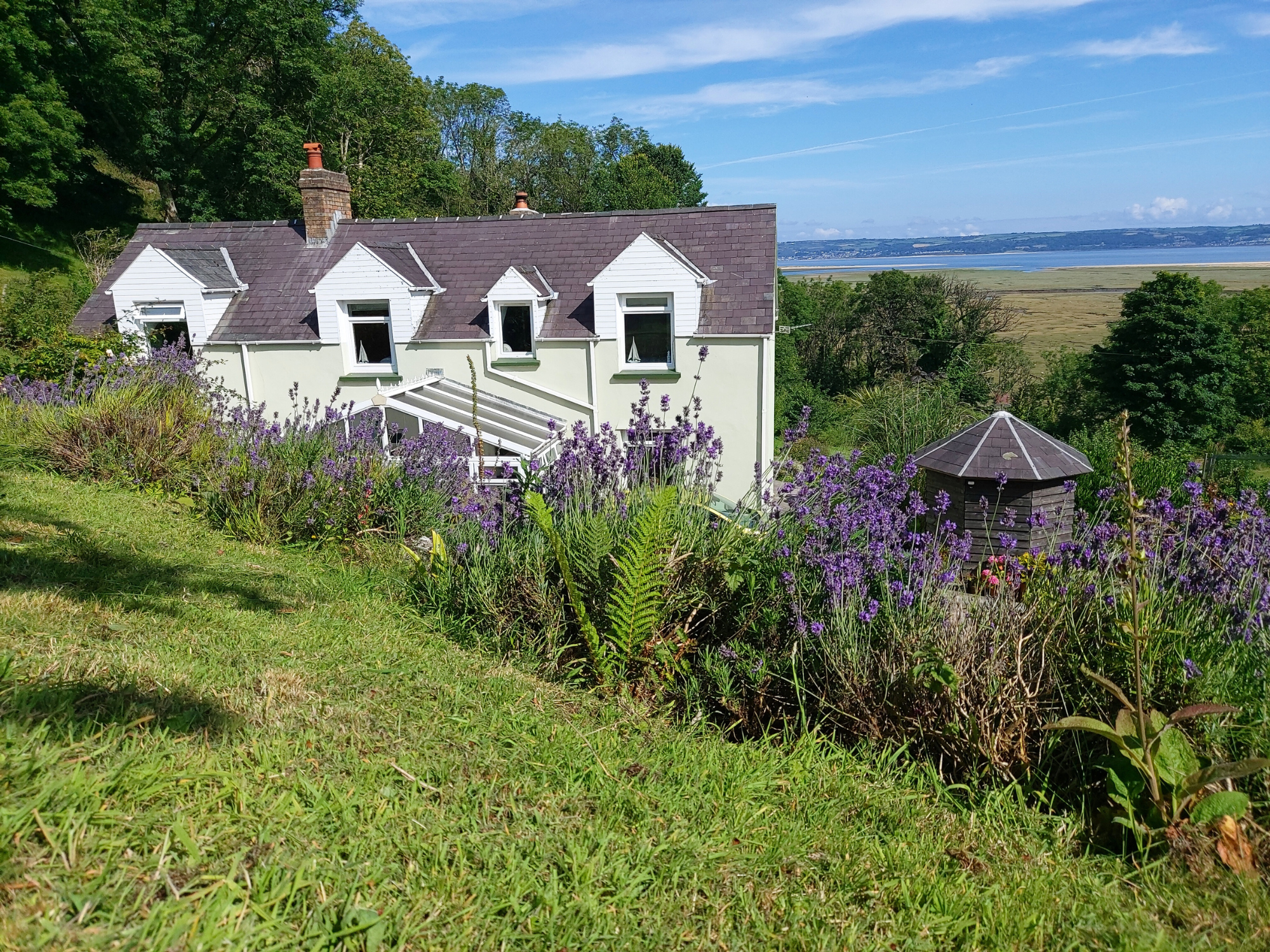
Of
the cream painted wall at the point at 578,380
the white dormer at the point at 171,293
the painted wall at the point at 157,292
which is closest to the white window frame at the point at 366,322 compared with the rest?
the cream painted wall at the point at 578,380

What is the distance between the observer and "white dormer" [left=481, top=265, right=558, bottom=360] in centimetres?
1631

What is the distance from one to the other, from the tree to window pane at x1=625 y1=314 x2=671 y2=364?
21464 millimetres

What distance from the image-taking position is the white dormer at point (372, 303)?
1634 cm

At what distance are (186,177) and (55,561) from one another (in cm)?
3398

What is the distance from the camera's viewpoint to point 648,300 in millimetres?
16141

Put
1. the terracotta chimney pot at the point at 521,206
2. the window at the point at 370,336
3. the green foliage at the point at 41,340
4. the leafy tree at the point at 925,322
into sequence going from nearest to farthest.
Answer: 1. the green foliage at the point at 41,340
2. the window at the point at 370,336
3. the terracotta chimney pot at the point at 521,206
4. the leafy tree at the point at 925,322

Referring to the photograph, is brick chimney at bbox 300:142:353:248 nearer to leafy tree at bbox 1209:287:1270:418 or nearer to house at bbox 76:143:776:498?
house at bbox 76:143:776:498

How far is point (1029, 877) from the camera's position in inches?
115

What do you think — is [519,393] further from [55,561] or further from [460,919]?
[460,919]

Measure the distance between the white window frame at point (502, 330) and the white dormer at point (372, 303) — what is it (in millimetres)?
1597

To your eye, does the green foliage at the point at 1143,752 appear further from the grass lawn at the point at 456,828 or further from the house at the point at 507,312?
the house at the point at 507,312

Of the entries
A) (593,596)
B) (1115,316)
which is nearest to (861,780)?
(593,596)

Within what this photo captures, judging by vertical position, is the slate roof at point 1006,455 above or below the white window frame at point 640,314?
below

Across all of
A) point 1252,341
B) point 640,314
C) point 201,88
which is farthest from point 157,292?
point 1252,341
